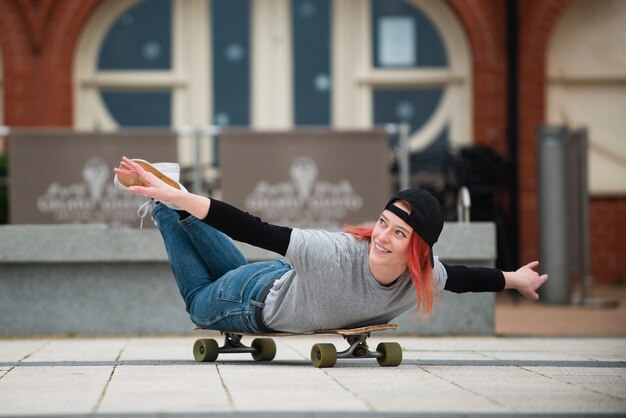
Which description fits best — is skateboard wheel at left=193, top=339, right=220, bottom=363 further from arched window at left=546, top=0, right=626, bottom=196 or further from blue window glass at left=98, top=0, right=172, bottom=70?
arched window at left=546, top=0, right=626, bottom=196

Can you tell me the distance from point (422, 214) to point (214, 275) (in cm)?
126

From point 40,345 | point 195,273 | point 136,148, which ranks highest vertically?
point 136,148

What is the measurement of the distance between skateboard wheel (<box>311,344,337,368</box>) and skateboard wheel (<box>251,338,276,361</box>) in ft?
1.56

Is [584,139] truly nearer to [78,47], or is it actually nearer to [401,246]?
[78,47]

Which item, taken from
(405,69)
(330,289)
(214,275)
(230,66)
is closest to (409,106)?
(405,69)

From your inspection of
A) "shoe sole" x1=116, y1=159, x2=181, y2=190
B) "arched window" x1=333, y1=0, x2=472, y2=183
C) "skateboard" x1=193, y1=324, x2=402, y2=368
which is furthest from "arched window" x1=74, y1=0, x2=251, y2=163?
"shoe sole" x1=116, y1=159, x2=181, y2=190

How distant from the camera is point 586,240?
12406 millimetres

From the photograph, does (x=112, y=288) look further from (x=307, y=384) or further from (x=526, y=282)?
(x=307, y=384)

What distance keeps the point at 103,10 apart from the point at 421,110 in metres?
4.10

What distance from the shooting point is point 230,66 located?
51.3ft

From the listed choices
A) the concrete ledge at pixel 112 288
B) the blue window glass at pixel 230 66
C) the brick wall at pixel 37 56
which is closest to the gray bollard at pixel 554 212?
the concrete ledge at pixel 112 288

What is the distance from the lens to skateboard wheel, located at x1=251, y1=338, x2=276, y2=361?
244 inches

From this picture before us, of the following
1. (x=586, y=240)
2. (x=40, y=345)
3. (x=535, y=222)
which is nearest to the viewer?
(x=40, y=345)

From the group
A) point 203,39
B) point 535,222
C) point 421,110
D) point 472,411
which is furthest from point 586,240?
point 472,411
